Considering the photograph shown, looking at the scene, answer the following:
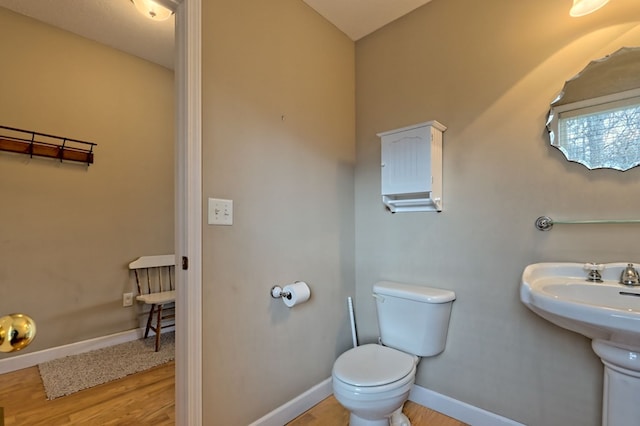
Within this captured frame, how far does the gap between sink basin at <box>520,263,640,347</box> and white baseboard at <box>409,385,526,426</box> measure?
0.73 m

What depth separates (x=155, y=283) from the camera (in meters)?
2.67

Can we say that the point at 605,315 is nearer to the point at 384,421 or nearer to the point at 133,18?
the point at 384,421

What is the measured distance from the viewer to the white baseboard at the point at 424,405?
4.69ft

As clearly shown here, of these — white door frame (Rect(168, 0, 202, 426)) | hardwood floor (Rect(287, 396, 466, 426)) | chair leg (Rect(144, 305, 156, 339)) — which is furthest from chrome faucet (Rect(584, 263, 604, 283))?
chair leg (Rect(144, 305, 156, 339))

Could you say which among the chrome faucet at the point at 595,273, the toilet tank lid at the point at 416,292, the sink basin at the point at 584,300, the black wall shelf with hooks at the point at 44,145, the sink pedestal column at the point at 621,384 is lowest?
the sink pedestal column at the point at 621,384

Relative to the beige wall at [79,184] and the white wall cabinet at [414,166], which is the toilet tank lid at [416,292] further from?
the beige wall at [79,184]

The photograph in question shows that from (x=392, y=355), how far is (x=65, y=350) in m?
2.47

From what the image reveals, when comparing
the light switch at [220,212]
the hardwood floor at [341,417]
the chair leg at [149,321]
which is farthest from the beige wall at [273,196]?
the chair leg at [149,321]

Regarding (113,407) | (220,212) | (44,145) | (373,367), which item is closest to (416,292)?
(373,367)

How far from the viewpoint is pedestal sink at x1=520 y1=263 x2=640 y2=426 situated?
2.72 ft

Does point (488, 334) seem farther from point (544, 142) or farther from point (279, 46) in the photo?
point (279, 46)

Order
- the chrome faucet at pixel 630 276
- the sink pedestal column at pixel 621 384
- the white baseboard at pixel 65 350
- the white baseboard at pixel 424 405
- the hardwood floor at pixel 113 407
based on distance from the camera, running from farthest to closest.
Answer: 1. the white baseboard at pixel 65 350
2. the hardwood floor at pixel 113 407
3. the white baseboard at pixel 424 405
4. the chrome faucet at pixel 630 276
5. the sink pedestal column at pixel 621 384

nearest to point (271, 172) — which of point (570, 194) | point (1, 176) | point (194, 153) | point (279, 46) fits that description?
point (194, 153)

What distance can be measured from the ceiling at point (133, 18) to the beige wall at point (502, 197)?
17 cm
